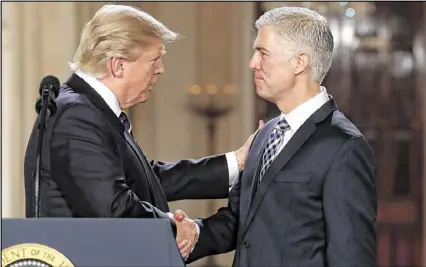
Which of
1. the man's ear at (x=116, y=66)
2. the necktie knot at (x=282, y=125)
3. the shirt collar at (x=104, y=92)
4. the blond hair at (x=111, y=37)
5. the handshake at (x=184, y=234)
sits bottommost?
the handshake at (x=184, y=234)

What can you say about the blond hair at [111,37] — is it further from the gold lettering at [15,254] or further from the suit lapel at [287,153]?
the gold lettering at [15,254]

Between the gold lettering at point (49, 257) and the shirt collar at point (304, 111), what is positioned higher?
the shirt collar at point (304, 111)

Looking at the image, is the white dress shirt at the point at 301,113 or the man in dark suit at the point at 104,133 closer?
the man in dark suit at the point at 104,133

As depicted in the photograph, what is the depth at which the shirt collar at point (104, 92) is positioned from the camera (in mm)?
1881

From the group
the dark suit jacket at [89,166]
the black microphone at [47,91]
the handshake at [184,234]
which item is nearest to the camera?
the black microphone at [47,91]

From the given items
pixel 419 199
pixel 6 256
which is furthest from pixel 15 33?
pixel 6 256

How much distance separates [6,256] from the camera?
1260 millimetres

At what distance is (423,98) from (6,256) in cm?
479

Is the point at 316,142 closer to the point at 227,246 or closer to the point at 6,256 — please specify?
the point at 227,246

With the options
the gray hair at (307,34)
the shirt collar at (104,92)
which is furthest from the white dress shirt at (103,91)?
the gray hair at (307,34)

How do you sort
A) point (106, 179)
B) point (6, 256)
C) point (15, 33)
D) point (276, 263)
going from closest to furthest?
point (6, 256), point (106, 179), point (276, 263), point (15, 33)

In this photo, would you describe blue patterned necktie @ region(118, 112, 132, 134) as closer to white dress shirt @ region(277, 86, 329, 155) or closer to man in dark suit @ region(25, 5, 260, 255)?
man in dark suit @ region(25, 5, 260, 255)

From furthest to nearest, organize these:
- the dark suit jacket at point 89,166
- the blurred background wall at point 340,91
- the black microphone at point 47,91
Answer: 1. the blurred background wall at point 340,91
2. the dark suit jacket at point 89,166
3. the black microphone at point 47,91

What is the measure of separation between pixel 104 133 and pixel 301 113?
15.9 inches
